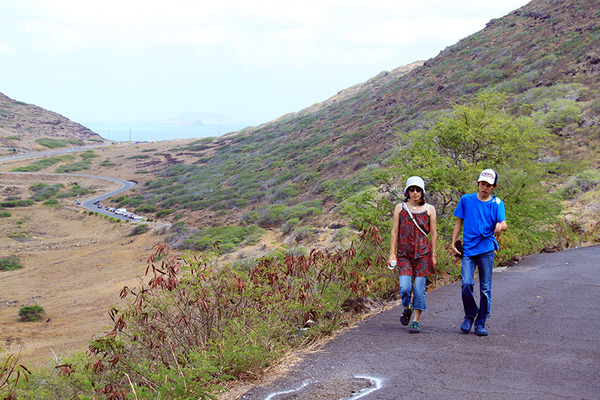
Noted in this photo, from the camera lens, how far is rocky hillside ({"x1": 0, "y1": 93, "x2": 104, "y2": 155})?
282ft

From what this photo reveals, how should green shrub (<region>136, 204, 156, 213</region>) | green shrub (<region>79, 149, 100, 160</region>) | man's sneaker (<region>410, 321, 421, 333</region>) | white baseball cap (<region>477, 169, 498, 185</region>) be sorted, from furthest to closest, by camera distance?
1. green shrub (<region>79, 149, 100, 160</region>)
2. green shrub (<region>136, 204, 156, 213</region>)
3. man's sneaker (<region>410, 321, 421, 333</region>)
4. white baseball cap (<region>477, 169, 498, 185</region>)

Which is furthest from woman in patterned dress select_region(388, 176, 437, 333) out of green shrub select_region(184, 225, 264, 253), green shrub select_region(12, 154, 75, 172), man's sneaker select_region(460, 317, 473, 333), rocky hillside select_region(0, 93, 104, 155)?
rocky hillside select_region(0, 93, 104, 155)

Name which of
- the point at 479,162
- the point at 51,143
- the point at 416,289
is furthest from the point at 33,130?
the point at 416,289

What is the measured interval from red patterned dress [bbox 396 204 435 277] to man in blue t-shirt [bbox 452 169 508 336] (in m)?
0.33

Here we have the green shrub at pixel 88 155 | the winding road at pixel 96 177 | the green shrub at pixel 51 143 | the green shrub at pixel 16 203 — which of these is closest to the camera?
the winding road at pixel 96 177

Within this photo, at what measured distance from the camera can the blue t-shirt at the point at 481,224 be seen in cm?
467

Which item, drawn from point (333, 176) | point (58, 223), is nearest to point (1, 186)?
point (58, 223)

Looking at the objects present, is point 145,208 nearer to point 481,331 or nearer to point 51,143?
point 481,331

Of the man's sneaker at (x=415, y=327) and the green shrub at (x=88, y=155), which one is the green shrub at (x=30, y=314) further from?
the green shrub at (x=88, y=155)

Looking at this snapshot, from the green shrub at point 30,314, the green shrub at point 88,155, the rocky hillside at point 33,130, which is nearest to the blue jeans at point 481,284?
the green shrub at point 30,314

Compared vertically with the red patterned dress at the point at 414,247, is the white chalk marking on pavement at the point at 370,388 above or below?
below

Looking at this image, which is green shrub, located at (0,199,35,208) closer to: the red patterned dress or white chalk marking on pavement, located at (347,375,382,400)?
the red patterned dress

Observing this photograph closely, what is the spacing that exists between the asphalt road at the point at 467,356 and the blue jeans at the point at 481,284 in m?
0.23

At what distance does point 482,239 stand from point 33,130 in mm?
114442
